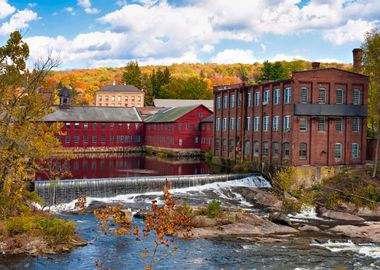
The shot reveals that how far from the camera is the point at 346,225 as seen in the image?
94.9 ft

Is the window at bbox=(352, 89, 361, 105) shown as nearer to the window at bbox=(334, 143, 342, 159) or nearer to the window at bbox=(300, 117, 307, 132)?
the window at bbox=(334, 143, 342, 159)

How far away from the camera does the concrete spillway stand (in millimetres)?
33094

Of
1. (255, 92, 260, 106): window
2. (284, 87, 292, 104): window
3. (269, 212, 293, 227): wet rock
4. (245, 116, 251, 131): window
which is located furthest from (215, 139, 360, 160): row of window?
(269, 212, 293, 227): wet rock

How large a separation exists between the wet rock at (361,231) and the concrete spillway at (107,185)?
14318mm

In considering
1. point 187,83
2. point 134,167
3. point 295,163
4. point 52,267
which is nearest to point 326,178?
point 295,163

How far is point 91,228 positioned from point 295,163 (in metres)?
22.0

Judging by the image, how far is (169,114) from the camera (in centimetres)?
7775

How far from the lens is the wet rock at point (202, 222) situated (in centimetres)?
2661

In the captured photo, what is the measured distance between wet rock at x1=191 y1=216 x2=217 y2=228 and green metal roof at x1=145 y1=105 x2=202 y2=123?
147 feet

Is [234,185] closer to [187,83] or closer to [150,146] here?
[150,146]

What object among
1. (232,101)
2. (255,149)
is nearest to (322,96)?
(255,149)

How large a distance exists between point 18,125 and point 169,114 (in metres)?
54.6

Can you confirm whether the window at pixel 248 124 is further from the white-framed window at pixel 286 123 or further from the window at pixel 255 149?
the white-framed window at pixel 286 123

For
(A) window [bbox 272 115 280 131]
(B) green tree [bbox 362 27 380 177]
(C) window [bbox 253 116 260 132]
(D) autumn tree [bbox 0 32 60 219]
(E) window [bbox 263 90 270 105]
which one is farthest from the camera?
(C) window [bbox 253 116 260 132]
